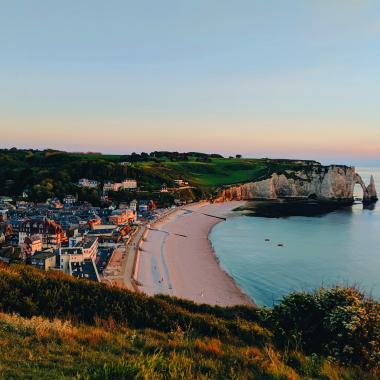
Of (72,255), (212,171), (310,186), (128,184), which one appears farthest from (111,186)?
(310,186)

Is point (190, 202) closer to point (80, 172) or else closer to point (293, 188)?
point (80, 172)

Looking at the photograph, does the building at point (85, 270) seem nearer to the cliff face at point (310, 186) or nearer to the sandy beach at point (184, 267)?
the sandy beach at point (184, 267)

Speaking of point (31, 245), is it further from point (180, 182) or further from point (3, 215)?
point (180, 182)

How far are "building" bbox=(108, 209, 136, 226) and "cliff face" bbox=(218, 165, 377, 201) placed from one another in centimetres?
5289

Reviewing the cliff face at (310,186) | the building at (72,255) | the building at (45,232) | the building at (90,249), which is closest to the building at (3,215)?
the building at (45,232)

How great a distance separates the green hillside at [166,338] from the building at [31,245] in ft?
104

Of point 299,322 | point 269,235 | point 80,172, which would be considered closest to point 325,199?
point 269,235

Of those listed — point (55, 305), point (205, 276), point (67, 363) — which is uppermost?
point (67, 363)

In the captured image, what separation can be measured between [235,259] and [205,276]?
8941 mm

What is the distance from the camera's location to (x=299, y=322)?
10195mm

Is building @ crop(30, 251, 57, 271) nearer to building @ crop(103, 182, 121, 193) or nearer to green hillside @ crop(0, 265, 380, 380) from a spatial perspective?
green hillside @ crop(0, 265, 380, 380)

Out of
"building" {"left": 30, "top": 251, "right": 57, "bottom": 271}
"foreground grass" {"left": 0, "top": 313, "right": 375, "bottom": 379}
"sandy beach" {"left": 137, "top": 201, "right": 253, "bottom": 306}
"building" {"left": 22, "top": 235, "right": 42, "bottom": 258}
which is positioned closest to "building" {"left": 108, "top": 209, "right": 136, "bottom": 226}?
"sandy beach" {"left": 137, "top": 201, "right": 253, "bottom": 306}

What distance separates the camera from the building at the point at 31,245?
43.5 m

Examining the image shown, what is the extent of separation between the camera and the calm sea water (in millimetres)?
37469
